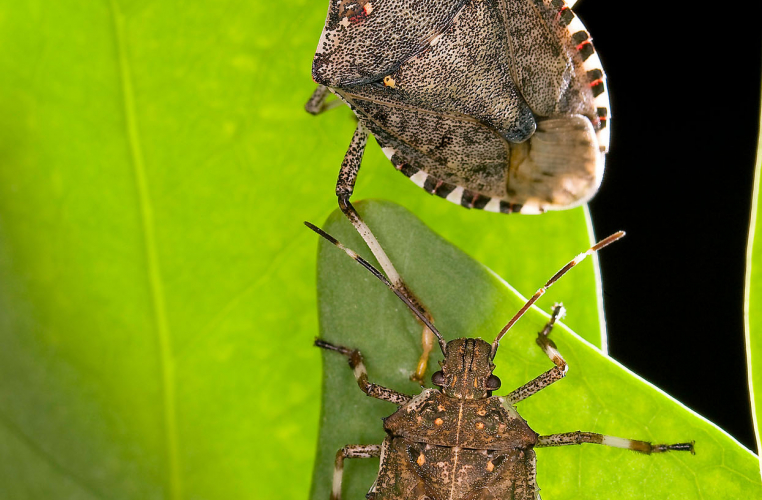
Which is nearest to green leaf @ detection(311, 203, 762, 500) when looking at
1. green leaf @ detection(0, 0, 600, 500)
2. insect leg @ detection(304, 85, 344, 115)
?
green leaf @ detection(0, 0, 600, 500)

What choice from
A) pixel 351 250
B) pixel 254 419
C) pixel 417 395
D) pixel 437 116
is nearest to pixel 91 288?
pixel 254 419

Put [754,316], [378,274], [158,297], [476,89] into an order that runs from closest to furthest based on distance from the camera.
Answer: [754,316], [378,274], [158,297], [476,89]

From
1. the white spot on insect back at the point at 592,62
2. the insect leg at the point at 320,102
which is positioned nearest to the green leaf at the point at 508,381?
the insect leg at the point at 320,102

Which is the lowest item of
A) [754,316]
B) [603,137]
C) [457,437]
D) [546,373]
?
[457,437]

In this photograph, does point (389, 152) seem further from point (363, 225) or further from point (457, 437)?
point (457, 437)

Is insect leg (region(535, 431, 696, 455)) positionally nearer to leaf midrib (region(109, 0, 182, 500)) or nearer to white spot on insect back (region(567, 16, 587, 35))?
leaf midrib (region(109, 0, 182, 500))

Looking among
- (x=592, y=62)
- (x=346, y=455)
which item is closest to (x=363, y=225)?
(x=346, y=455)
